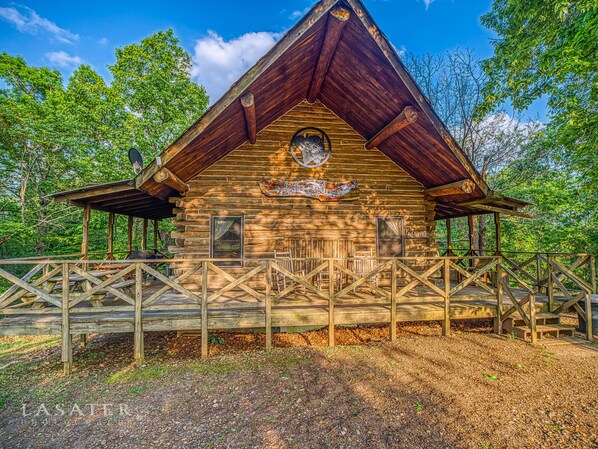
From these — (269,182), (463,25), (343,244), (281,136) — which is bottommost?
(343,244)

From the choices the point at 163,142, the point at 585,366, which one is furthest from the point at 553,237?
the point at 163,142

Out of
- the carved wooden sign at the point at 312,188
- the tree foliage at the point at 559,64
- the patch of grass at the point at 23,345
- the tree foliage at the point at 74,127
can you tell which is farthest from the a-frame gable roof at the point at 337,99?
the tree foliage at the point at 74,127

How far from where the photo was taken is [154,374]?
470 cm

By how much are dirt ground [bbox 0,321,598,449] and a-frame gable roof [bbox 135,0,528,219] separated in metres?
3.69

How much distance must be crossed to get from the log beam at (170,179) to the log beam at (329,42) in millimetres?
4177

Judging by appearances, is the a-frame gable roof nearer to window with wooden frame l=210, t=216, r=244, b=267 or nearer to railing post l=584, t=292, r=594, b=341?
window with wooden frame l=210, t=216, r=244, b=267

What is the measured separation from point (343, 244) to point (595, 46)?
7.21m

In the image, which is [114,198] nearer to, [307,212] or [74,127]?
[307,212]

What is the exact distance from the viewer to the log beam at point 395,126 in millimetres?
5766

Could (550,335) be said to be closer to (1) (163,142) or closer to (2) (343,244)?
(2) (343,244)

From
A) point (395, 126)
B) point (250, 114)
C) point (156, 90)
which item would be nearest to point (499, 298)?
point (395, 126)

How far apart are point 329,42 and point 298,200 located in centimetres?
379

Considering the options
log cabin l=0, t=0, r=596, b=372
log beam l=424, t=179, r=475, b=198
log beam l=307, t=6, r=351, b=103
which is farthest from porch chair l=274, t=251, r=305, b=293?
log beam l=307, t=6, r=351, b=103

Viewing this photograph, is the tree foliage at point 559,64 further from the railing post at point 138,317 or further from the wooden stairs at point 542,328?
the railing post at point 138,317
